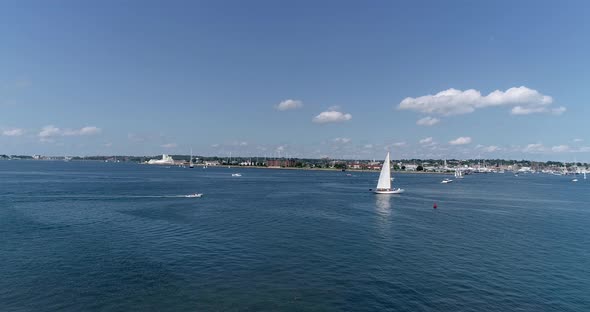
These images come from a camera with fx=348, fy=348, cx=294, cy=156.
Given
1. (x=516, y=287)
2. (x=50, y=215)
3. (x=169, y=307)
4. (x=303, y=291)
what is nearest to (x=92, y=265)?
(x=169, y=307)

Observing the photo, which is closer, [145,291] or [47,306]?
[47,306]

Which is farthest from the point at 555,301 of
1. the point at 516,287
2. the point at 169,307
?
the point at 169,307

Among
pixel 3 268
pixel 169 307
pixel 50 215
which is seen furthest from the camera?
pixel 50 215

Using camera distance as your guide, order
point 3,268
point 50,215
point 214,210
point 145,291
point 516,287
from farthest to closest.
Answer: point 214,210, point 50,215, point 3,268, point 516,287, point 145,291

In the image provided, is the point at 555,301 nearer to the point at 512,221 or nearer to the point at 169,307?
the point at 169,307

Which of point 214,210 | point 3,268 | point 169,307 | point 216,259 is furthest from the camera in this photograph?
point 214,210

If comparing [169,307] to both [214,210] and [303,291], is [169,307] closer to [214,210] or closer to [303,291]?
[303,291]

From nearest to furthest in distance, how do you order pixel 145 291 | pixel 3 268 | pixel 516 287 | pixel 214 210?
pixel 145 291
pixel 516 287
pixel 3 268
pixel 214 210

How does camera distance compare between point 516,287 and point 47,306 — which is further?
point 516,287
